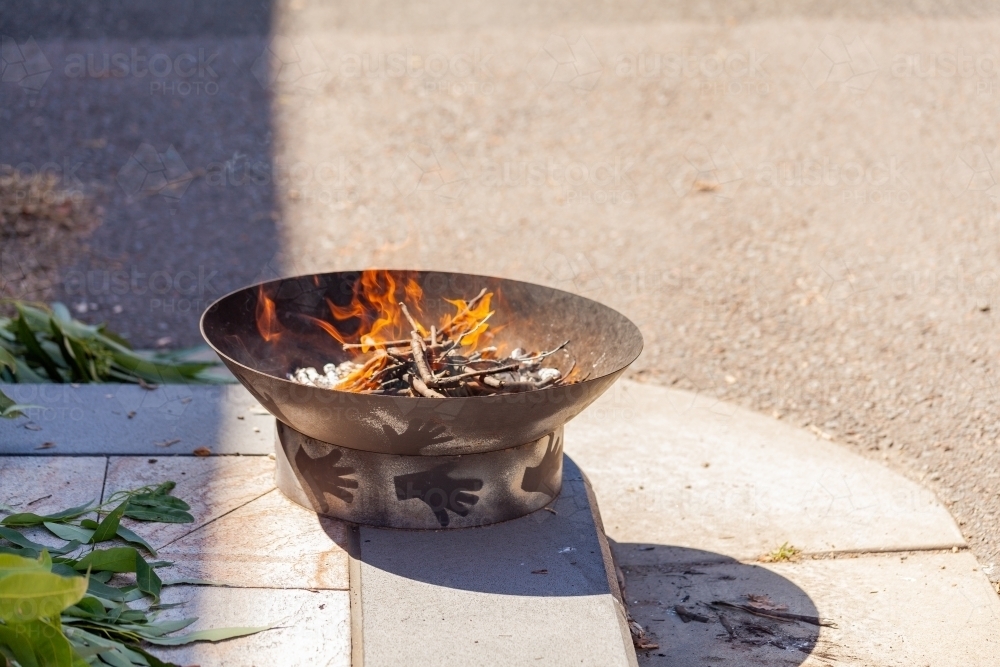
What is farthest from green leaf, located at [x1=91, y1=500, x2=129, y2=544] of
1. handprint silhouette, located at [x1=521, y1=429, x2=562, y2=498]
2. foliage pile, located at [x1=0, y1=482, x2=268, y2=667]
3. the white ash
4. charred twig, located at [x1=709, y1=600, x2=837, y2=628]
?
charred twig, located at [x1=709, y1=600, x2=837, y2=628]

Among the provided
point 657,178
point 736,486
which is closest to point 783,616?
point 736,486

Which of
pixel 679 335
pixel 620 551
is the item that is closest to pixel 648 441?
pixel 620 551

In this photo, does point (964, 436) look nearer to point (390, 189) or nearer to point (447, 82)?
point (390, 189)

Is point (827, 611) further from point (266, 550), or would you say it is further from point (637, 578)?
point (266, 550)

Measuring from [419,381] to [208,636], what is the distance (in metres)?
0.82

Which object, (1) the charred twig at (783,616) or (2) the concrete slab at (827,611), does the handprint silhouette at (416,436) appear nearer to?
(2) the concrete slab at (827,611)

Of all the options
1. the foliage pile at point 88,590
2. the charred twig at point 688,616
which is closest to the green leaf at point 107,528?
the foliage pile at point 88,590

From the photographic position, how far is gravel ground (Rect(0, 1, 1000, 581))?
4504 millimetres

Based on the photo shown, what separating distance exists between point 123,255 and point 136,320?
74 centimetres

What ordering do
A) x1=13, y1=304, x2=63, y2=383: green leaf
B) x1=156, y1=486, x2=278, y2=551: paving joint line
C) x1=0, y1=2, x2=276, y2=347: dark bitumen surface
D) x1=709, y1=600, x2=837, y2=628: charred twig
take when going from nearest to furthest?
1. x1=156, y1=486, x2=278, y2=551: paving joint line
2. x1=709, y1=600, x2=837, y2=628: charred twig
3. x1=13, y1=304, x2=63, y2=383: green leaf
4. x1=0, y1=2, x2=276, y2=347: dark bitumen surface

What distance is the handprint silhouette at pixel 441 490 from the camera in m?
2.63

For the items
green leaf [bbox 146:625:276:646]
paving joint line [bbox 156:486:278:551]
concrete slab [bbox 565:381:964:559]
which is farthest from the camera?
concrete slab [bbox 565:381:964:559]

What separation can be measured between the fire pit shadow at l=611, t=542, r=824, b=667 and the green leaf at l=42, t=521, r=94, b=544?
4.77ft

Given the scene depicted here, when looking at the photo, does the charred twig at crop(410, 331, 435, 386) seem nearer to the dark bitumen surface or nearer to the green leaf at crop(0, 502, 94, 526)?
the green leaf at crop(0, 502, 94, 526)
